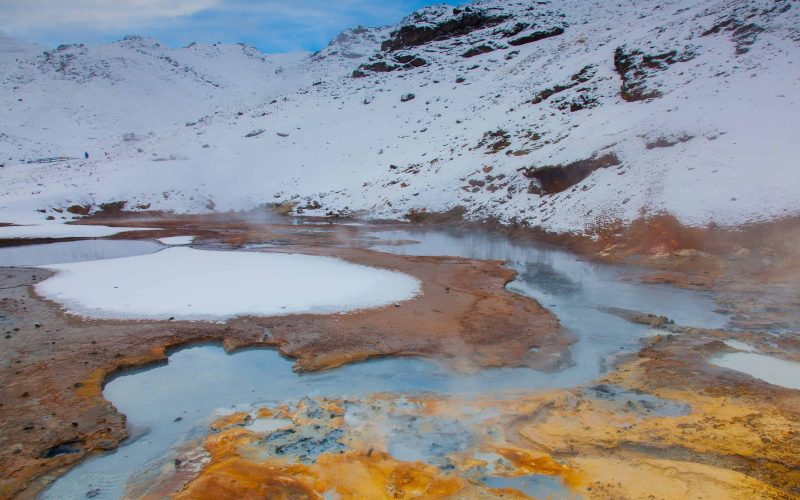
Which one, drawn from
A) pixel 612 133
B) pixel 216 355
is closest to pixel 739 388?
pixel 216 355

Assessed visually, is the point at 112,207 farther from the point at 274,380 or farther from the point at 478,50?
the point at 478,50

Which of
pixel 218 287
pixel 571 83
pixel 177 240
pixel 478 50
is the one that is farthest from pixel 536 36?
pixel 218 287

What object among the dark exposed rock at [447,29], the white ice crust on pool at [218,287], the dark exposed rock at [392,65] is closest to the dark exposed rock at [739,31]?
the white ice crust on pool at [218,287]

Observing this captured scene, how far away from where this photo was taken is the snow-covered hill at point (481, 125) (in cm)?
1912

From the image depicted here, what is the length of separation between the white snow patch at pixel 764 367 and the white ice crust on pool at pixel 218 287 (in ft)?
20.5

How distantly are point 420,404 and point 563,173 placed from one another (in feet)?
63.2

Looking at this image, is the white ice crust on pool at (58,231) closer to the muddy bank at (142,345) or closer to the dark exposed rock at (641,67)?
the muddy bank at (142,345)

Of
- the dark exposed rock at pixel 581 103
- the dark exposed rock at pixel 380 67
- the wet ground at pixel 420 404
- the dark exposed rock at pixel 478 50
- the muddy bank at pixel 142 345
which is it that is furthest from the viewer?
the dark exposed rock at pixel 380 67

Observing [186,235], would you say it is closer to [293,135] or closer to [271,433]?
[271,433]

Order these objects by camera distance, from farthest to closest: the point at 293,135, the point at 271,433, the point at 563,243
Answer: the point at 293,135 → the point at 563,243 → the point at 271,433

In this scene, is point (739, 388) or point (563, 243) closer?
point (739, 388)

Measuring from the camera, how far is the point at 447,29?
203 feet

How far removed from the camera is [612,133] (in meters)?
23.1

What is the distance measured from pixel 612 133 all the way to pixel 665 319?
1603 cm
